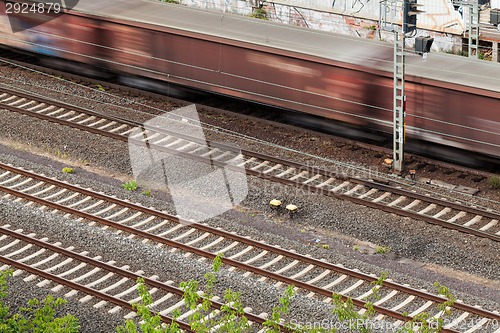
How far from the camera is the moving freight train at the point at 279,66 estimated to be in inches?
721

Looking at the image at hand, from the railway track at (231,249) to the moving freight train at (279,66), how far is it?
4458mm

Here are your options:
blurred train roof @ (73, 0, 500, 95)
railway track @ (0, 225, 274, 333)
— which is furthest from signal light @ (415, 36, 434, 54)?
railway track @ (0, 225, 274, 333)

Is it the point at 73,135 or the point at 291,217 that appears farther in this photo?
the point at 73,135

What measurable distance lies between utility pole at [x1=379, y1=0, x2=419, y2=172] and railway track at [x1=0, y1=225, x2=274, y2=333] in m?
5.97

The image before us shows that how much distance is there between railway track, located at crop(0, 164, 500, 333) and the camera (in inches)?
569

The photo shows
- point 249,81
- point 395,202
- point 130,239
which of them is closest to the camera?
point 130,239

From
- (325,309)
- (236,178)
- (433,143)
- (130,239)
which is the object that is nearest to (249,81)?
(236,178)

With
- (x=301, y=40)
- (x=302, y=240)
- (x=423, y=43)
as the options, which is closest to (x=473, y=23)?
(x=301, y=40)

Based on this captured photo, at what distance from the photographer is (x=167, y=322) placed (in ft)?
45.7

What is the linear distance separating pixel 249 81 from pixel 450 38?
6.47 m

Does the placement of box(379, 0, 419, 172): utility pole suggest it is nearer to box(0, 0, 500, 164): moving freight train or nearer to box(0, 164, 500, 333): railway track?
box(0, 0, 500, 164): moving freight train

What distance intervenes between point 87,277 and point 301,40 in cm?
792

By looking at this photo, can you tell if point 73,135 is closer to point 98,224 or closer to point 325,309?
point 98,224

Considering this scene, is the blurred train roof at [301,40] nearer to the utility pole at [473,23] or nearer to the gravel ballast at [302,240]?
the utility pole at [473,23]
